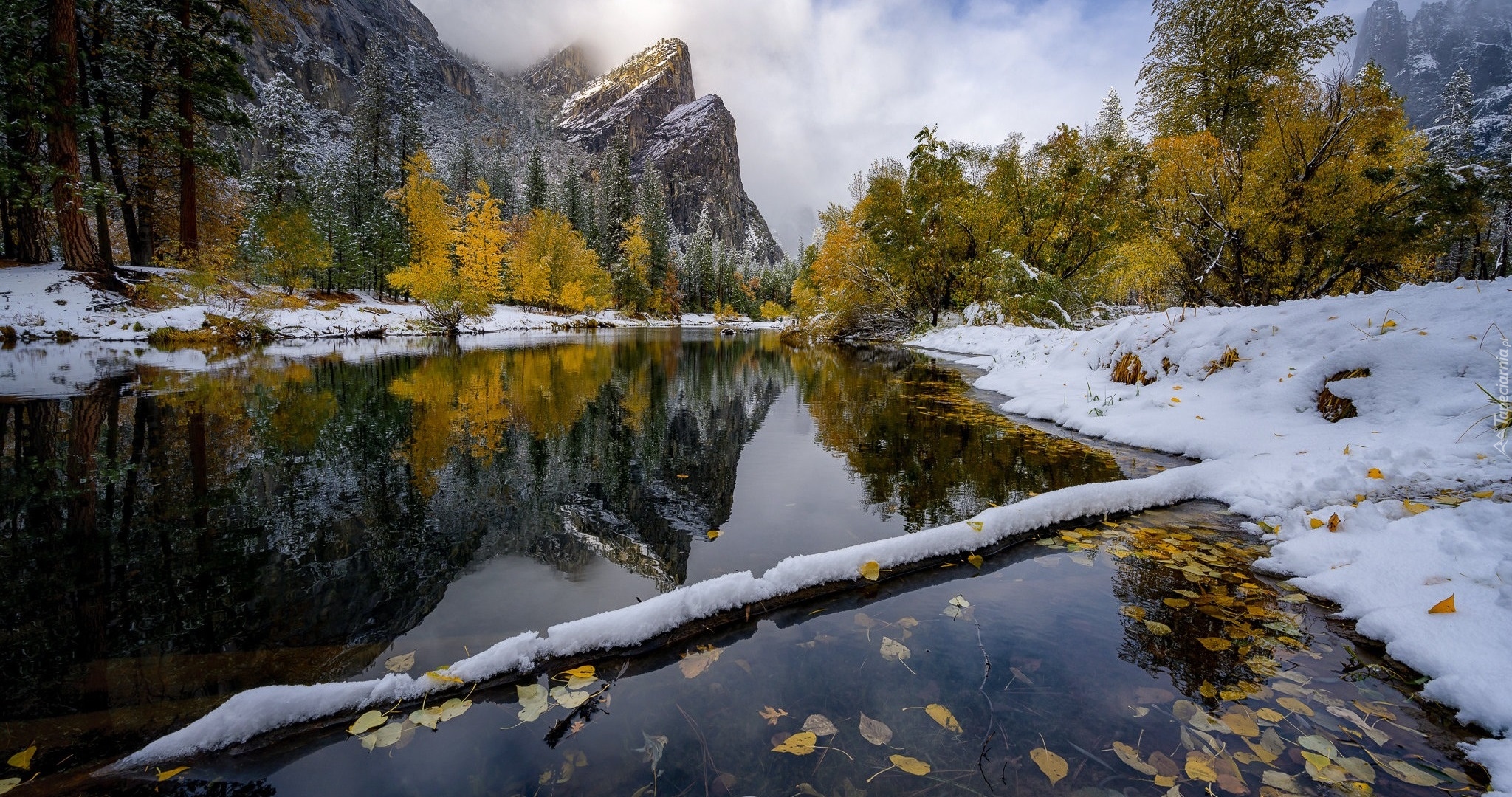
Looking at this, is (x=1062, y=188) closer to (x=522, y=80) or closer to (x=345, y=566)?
(x=345, y=566)

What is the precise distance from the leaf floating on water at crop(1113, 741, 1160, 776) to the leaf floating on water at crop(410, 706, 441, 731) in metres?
2.38

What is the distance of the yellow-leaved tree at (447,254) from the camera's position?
26.4 metres

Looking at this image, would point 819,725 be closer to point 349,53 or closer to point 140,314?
point 140,314

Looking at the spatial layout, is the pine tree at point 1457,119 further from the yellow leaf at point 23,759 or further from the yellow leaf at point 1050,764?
the yellow leaf at point 23,759

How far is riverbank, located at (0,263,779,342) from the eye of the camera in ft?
49.5

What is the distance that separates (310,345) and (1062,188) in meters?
29.2

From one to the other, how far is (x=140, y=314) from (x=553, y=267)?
26.2 meters

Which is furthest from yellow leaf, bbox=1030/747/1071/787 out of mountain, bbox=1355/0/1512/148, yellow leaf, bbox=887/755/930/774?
mountain, bbox=1355/0/1512/148

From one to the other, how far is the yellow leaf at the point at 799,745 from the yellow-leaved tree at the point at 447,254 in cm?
2964

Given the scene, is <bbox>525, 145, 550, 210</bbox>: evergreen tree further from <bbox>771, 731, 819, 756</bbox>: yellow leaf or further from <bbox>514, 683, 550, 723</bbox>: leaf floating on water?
<bbox>771, 731, 819, 756</bbox>: yellow leaf

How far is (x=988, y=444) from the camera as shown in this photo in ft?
20.6

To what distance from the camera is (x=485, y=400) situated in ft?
29.1

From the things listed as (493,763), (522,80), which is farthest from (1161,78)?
(522,80)

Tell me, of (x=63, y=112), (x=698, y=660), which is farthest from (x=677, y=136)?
(x=698, y=660)
